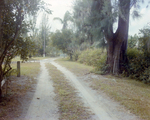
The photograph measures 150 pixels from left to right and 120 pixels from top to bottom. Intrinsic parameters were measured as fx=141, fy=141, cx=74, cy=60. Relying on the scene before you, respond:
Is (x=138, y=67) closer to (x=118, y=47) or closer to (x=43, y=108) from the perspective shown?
(x=118, y=47)

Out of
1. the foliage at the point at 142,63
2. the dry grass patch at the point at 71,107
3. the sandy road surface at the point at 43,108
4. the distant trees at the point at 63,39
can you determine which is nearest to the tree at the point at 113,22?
the foliage at the point at 142,63

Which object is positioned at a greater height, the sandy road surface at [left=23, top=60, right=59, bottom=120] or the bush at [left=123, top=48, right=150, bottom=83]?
the bush at [left=123, top=48, right=150, bottom=83]

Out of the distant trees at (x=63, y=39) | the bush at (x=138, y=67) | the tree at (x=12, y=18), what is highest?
the distant trees at (x=63, y=39)

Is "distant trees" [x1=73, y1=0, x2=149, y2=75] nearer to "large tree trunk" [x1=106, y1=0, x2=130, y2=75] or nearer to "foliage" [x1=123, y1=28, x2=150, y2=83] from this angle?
"large tree trunk" [x1=106, y1=0, x2=130, y2=75]

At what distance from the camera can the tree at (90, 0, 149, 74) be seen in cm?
918

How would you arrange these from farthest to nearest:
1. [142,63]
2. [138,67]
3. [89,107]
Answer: [138,67] → [142,63] → [89,107]

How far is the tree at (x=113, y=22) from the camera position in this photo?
9.18 metres

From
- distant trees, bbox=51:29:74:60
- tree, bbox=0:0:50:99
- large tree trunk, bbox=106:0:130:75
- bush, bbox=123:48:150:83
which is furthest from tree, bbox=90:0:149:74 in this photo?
distant trees, bbox=51:29:74:60

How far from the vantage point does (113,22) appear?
1002 centimetres

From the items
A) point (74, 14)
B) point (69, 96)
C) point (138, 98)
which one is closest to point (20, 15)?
point (69, 96)

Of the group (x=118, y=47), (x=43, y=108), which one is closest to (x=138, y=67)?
(x=118, y=47)

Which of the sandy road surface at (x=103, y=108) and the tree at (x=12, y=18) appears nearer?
the sandy road surface at (x=103, y=108)

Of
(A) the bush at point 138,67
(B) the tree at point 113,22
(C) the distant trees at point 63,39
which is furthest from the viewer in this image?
(C) the distant trees at point 63,39

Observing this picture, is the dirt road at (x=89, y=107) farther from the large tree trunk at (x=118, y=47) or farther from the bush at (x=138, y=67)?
the large tree trunk at (x=118, y=47)
